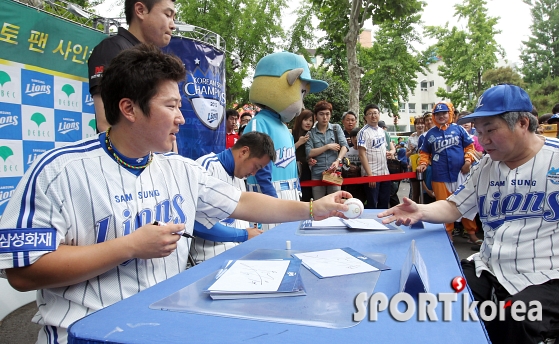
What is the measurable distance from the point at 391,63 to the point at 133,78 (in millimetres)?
18028

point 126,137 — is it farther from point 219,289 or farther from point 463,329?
point 463,329

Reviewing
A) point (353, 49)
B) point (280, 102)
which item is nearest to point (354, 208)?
point (280, 102)

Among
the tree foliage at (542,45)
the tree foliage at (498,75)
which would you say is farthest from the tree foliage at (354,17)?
the tree foliage at (542,45)

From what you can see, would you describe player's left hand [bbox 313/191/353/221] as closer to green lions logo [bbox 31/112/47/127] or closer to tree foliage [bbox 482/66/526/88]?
green lions logo [bbox 31/112/47/127]

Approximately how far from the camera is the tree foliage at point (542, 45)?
34781 millimetres

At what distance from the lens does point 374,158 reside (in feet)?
19.7

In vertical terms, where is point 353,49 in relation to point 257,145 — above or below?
above

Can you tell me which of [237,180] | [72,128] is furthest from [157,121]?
[72,128]

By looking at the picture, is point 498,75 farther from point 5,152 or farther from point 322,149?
point 5,152

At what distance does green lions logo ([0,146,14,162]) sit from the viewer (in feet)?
9.73

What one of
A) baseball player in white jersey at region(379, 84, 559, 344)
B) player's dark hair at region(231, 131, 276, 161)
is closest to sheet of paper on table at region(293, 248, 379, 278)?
baseball player in white jersey at region(379, 84, 559, 344)

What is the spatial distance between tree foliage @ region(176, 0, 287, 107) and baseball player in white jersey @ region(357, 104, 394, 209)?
888cm

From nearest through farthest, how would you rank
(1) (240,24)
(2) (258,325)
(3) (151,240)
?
(2) (258,325), (3) (151,240), (1) (240,24)

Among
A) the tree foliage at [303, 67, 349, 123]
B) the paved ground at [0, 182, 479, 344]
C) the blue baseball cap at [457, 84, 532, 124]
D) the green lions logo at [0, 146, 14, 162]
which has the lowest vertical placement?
the paved ground at [0, 182, 479, 344]
